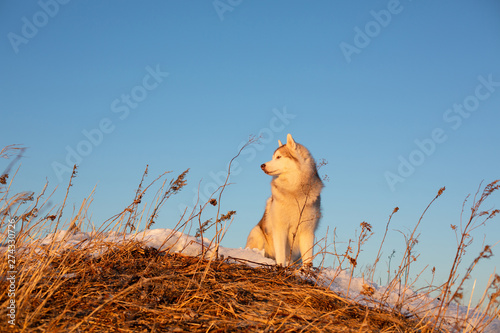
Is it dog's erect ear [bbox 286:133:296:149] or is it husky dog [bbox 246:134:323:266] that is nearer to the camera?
husky dog [bbox 246:134:323:266]

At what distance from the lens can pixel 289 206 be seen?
7.12 metres

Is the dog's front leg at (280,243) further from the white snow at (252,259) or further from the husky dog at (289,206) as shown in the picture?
the white snow at (252,259)

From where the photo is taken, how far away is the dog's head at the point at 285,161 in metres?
7.55

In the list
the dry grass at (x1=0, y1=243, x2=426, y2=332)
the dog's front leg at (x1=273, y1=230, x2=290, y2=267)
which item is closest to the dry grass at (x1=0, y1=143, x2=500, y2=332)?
the dry grass at (x1=0, y1=243, x2=426, y2=332)

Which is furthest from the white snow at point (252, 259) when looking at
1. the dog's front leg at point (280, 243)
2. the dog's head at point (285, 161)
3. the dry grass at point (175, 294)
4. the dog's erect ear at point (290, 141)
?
the dog's erect ear at point (290, 141)

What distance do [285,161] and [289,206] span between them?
3.04 feet

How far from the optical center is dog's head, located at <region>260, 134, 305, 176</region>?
24.8ft

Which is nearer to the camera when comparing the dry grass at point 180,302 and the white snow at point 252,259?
the dry grass at point 180,302

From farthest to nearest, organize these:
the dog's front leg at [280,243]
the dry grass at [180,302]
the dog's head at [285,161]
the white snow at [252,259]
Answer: the dog's head at [285,161] → the dog's front leg at [280,243] → the white snow at [252,259] → the dry grass at [180,302]

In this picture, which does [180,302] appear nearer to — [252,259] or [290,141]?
[252,259]

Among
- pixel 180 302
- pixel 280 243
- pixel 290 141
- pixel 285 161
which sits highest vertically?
pixel 290 141

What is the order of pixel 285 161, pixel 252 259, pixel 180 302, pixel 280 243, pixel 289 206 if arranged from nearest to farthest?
pixel 180 302 → pixel 252 259 → pixel 280 243 → pixel 289 206 → pixel 285 161

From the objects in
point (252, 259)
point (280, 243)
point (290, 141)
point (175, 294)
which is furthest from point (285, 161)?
point (175, 294)

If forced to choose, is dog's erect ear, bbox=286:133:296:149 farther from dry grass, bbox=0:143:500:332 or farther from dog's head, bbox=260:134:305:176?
dry grass, bbox=0:143:500:332
